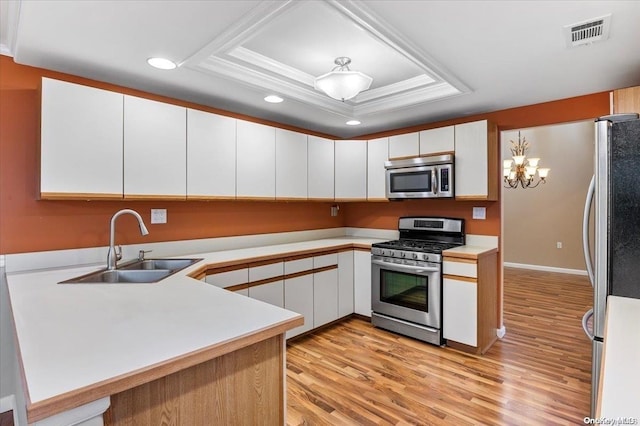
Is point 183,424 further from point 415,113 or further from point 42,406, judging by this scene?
point 415,113

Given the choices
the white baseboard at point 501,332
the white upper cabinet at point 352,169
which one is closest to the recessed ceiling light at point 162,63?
the white upper cabinet at point 352,169

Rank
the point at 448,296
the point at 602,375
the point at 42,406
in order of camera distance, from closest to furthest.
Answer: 1. the point at 42,406
2. the point at 602,375
3. the point at 448,296

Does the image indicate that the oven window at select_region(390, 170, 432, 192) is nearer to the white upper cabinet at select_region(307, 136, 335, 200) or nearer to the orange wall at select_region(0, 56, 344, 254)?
the white upper cabinet at select_region(307, 136, 335, 200)

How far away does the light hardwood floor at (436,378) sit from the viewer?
208 centimetres

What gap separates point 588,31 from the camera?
1.80 meters

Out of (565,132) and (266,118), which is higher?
(565,132)

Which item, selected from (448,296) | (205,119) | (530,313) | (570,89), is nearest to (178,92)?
(205,119)

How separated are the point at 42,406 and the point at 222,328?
1.62ft

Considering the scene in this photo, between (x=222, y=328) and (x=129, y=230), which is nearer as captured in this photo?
(x=222, y=328)

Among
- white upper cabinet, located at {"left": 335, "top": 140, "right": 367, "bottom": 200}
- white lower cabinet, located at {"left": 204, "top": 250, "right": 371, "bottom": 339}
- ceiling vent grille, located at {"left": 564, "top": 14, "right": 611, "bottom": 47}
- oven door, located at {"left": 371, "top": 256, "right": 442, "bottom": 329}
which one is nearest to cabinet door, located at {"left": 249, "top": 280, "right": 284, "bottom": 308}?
white lower cabinet, located at {"left": 204, "top": 250, "right": 371, "bottom": 339}

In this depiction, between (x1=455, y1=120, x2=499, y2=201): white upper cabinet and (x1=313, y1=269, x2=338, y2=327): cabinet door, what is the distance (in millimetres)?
1523

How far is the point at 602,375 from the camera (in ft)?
2.82

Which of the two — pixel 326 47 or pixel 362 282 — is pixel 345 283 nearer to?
pixel 362 282

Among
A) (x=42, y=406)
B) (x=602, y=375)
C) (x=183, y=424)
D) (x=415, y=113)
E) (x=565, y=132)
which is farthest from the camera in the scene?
(x=565, y=132)
